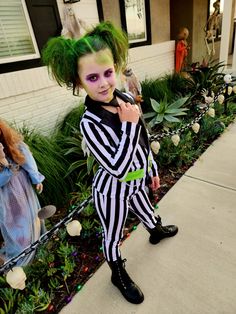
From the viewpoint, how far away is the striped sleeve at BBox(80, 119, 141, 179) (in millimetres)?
1013

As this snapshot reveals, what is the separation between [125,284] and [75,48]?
1.38 meters

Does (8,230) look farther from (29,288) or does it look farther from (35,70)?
(35,70)

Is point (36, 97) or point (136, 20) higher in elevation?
point (136, 20)

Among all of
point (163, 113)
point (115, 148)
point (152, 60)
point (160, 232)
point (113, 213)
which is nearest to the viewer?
point (115, 148)

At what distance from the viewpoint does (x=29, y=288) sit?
1553 mm

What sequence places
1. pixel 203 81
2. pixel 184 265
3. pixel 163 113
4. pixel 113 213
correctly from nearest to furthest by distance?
pixel 113 213, pixel 184 265, pixel 163 113, pixel 203 81

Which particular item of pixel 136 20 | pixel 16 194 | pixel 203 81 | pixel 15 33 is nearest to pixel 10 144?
pixel 16 194

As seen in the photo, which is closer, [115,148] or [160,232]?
[115,148]

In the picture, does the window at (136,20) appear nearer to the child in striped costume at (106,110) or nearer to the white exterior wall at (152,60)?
the white exterior wall at (152,60)

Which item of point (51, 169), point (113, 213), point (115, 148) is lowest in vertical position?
point (51, 169)

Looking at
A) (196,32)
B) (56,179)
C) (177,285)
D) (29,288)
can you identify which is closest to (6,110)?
(56,179)

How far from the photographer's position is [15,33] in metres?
2.72

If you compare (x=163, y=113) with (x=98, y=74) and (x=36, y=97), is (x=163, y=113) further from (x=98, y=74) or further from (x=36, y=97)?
→ (x=98, y=74)

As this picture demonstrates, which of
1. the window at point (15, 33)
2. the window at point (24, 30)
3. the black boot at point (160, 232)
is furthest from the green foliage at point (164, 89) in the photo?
the black boot at point (160, 232)
